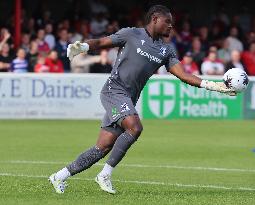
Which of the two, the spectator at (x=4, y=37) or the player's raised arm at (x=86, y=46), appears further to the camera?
the spectator at (x=4, y=37)

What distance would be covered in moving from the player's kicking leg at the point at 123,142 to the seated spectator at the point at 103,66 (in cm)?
1484

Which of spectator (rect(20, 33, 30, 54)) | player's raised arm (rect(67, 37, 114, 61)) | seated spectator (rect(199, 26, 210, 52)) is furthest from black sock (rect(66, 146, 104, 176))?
seated spectator (rect(199, 26, 210, 52))

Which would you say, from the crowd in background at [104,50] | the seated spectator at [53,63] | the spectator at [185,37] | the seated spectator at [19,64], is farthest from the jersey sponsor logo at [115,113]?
the spectator at [185,37]

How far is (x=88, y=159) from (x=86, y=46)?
127 cm

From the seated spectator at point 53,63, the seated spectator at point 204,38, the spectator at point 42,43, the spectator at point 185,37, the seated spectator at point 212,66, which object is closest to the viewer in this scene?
the seated spectator at point 53,63

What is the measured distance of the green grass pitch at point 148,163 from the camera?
1102 cm

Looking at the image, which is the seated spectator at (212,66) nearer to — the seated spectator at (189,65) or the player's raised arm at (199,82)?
the seated spectator at (189,65)

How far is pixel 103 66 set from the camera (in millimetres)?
26062

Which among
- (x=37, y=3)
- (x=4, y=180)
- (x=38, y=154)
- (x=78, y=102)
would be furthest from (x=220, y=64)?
(x=4, y=180)

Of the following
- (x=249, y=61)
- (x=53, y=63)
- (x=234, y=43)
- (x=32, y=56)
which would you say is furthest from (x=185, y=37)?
(x=32, y=56)

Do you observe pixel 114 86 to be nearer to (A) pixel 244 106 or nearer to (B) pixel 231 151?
(B) pixel 231 151

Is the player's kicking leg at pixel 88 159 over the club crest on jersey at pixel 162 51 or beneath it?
beneath

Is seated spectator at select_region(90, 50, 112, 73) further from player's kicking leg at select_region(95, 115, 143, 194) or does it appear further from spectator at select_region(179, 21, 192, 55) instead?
player's kicking leg at select_region(95, 115, 143, 194)

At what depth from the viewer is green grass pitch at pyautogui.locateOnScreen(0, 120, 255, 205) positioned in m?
11.0
